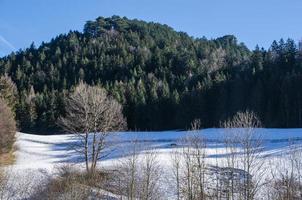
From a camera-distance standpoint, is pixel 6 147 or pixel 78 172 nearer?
pixel 78 172

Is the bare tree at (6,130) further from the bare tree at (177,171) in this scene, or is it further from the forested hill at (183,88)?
the forested hill at (183,88)

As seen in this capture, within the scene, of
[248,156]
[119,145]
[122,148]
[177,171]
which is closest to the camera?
[248,156]

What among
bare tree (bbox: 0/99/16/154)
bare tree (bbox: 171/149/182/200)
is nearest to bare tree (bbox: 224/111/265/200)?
bare tree (bbox: 171/149/182/200)

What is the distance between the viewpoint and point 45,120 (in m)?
96.3

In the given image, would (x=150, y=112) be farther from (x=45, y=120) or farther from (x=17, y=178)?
(x=17, y=178)

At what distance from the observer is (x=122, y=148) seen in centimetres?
5372

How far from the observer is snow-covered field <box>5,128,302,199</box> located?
47094 millimetres

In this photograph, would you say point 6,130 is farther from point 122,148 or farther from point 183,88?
point 183,88

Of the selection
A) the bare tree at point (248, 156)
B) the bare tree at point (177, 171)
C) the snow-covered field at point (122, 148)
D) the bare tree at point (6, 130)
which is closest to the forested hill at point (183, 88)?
the snow-covered field at point (122, 148)

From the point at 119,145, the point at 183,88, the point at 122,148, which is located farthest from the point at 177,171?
the point at 183,88

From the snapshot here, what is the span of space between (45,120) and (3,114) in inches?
1566

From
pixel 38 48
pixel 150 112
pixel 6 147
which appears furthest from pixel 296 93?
pixel 38 48

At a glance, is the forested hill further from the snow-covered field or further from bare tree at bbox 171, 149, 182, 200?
bare tree at bbox 171, 149, 182, 200

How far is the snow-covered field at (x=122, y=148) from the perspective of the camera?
47.1 meters
